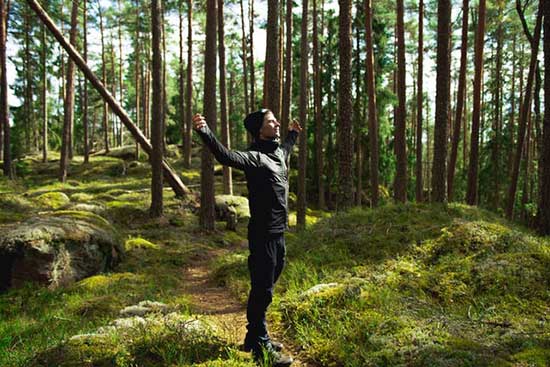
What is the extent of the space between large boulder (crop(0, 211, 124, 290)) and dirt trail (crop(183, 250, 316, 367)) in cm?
212

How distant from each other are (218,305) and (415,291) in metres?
3.31

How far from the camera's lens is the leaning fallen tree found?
43.0 feet

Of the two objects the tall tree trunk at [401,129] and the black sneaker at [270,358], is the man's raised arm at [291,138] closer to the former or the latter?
the black sneaker at [270,358]

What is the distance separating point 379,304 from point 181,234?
9.16 metres

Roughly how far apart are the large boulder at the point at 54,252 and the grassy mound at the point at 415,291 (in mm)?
2923

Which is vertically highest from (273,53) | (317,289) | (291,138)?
(273,53)

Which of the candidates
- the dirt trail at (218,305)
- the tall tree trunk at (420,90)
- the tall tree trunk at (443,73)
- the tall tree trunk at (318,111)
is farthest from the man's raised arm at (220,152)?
the tall tree trunk at (318,111)

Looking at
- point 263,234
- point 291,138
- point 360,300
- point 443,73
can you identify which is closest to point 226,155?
point 263,234

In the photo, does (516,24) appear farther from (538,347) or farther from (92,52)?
(92,52)

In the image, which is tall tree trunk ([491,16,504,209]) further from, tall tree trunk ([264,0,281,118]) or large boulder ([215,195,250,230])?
tall tree trunk ([264,0,281,118])

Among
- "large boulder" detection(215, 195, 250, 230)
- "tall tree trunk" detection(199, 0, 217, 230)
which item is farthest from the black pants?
"large boulder" detection(215, 195, 250, 230)

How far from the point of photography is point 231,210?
16.6 meters

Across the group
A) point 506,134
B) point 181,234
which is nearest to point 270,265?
point 181,234

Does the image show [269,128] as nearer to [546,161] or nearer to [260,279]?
[260,279]
